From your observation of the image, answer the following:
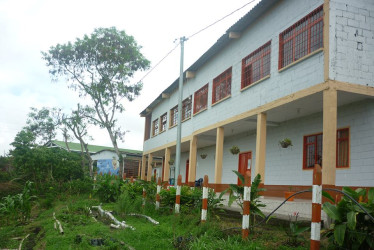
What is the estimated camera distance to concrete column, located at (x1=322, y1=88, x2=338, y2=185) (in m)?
9.06

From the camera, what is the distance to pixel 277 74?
39.7ft

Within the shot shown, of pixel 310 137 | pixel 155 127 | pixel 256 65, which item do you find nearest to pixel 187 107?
pixel 256 65

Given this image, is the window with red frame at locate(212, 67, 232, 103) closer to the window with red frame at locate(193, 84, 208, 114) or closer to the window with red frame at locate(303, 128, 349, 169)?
the window with red frame at locate(193, 84, 208, 114)

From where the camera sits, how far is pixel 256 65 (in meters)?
13.9

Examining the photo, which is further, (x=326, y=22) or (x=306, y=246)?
(x=326, y=22)

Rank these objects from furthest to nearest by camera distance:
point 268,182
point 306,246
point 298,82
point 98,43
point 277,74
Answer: point 98,43 → point 268,182 → point 277,74 → point 298,82 → point 306,246

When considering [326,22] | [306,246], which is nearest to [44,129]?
[326,22]

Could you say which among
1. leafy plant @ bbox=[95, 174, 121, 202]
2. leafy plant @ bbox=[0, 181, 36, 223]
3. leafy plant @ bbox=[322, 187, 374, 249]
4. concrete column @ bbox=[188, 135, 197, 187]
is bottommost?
leafy plant @ bbox=[0, 181, 36, 223]

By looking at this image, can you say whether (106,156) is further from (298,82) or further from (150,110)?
(298,82)

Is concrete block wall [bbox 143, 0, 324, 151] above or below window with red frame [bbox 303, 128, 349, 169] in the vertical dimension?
above

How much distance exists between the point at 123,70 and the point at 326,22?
19.0 m

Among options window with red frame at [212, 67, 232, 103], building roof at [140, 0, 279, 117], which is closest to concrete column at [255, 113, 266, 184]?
window with red frame at [212, 67, 232, 103]

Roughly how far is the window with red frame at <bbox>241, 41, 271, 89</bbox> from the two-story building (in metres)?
0.04

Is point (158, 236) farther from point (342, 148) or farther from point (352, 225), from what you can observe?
point (342, 148)
